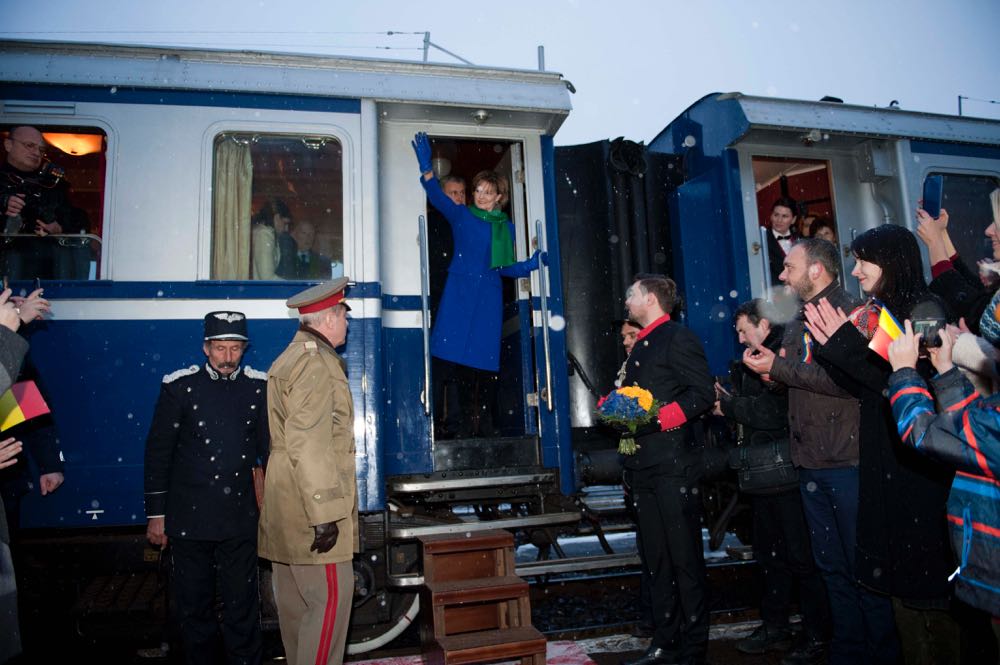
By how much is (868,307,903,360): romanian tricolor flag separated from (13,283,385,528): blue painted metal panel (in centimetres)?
339

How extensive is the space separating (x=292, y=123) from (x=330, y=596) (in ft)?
9.13

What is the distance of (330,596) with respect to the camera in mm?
3199

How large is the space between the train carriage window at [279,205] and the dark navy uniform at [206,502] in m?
0.81

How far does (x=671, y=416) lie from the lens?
373 cm

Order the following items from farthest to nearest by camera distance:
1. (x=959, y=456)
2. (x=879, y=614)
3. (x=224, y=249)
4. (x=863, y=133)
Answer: (x=863, y=133)
(x=224, y=249)
(x=879, y=614)
(x=959, y=456)

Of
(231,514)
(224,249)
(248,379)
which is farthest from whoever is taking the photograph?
(224,249)

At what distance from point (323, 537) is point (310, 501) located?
180 millimetres

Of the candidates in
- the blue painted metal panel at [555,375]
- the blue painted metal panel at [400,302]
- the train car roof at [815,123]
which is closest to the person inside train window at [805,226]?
the train car roof at [815,123]

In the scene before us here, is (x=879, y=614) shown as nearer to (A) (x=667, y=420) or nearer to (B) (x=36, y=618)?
(A) (x=667, y=420)

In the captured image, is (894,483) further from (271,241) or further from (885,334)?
(271,241)

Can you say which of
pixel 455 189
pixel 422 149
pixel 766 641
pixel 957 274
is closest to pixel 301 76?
pixel 422 149

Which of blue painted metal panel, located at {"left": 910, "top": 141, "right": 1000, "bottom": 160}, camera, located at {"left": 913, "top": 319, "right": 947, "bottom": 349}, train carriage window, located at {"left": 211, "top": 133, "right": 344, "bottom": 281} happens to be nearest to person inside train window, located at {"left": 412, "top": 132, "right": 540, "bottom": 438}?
train carriage window, located at {"left": 211, "top": 133, "right": 344, "bottom": 281}

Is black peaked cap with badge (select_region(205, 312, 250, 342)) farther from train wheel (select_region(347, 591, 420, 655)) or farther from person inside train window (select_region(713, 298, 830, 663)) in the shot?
person inside train window (select_region(713, 298, 830, 663))

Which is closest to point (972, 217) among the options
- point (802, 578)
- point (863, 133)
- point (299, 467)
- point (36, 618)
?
point (863, 133)
